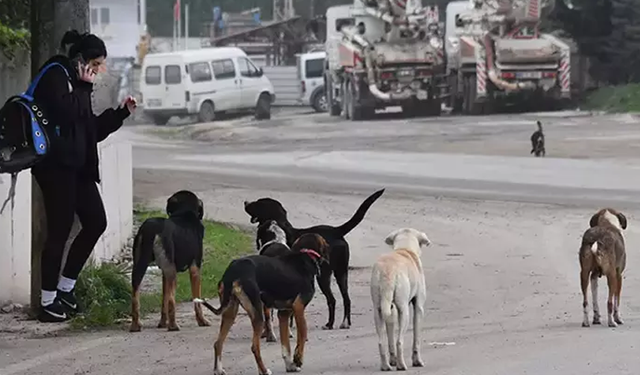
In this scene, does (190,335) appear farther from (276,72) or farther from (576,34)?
(276,72)

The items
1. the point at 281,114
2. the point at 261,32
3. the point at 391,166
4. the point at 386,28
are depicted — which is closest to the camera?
the point at 391,166

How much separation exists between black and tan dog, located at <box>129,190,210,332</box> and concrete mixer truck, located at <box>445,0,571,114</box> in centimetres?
2878

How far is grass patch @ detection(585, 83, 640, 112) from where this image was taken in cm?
3921

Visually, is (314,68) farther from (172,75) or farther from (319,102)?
(172,75)

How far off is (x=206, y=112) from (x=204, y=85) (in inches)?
36.5

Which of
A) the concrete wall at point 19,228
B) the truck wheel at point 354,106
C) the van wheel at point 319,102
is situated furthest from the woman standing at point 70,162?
the van wheel at point 319,102

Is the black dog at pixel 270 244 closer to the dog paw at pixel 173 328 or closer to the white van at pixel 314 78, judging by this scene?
the dog paw at pixel 173 328

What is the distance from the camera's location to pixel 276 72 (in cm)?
5503

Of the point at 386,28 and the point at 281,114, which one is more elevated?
the point at 386,28

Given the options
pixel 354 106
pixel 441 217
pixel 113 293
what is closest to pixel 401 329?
pixel 113 293

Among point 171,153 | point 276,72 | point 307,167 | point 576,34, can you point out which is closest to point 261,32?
point 276,72

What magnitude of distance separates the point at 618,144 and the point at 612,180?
6.82 metres

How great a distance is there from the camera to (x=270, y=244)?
31.6 feet

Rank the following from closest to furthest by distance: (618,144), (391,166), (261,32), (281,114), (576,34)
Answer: (391,166), (618,144), (576,34), (281,114), (261,32)
